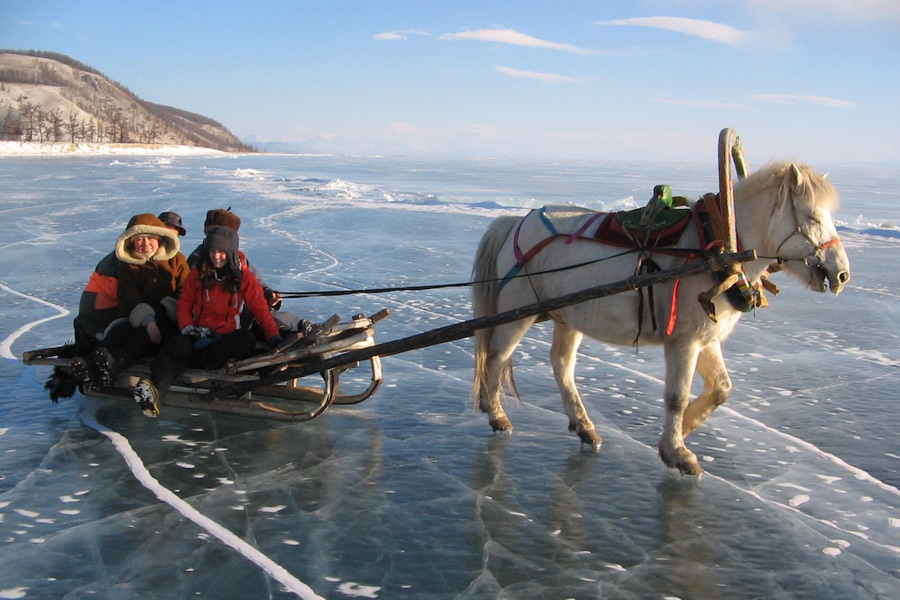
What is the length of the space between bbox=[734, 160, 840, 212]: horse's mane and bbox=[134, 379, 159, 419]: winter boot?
368cm

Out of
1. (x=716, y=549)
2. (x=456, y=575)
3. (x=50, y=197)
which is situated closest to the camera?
(x=456, y=575)

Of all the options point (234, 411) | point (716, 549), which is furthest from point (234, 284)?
point (716, 549)

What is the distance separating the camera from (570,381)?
5.32 meters

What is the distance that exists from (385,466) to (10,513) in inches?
75.6

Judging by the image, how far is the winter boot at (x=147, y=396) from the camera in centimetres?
491

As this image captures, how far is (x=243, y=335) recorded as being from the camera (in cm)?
514

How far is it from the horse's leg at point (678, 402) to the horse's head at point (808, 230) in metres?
0.72

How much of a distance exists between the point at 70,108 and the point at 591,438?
138 meters

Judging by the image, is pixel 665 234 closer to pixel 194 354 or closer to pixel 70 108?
pixel 194 354

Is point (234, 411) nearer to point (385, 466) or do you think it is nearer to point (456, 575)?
point (385, 466)

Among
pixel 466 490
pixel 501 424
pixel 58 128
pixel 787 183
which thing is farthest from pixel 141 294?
pixel 58 128

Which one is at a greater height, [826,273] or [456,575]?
[826,273]

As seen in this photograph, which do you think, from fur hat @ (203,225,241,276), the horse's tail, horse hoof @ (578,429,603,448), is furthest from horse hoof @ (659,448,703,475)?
fur hat @ (203,225,241,276)

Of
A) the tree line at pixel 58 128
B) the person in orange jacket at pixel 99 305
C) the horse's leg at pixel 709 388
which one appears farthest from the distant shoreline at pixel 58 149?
the horse's leg at pixel 709 388
